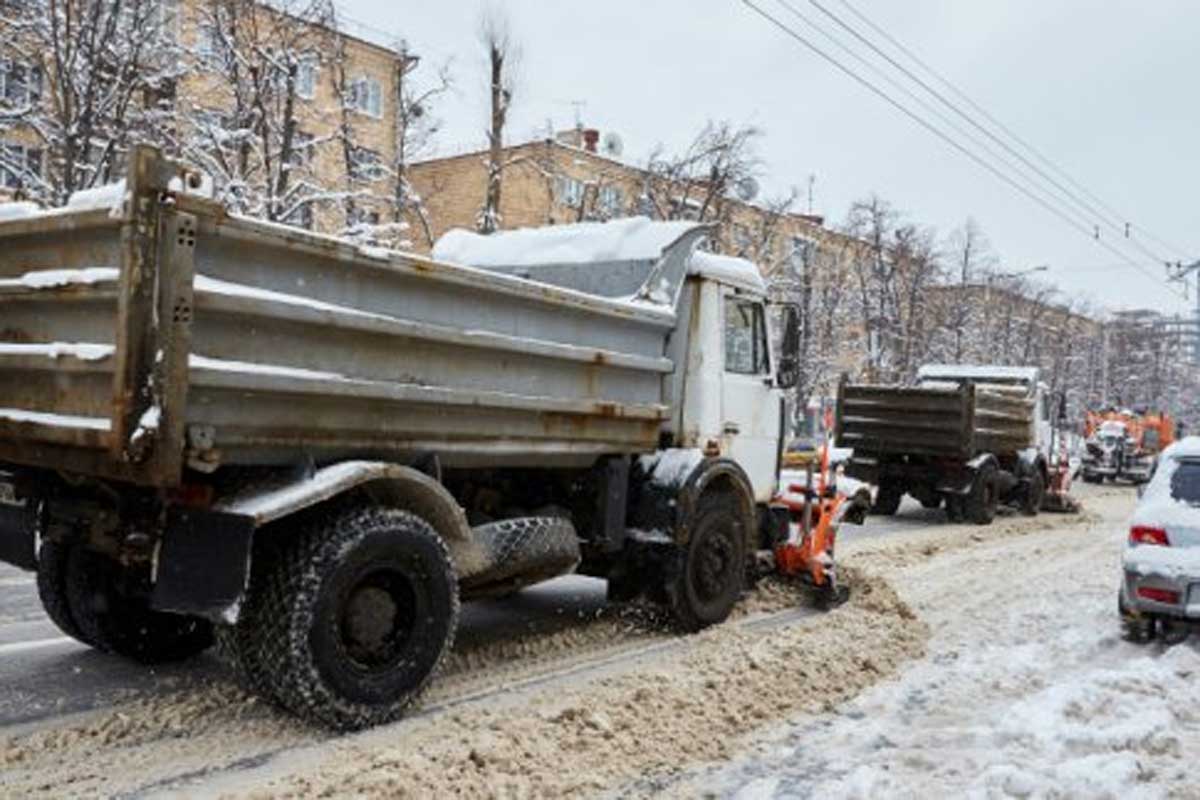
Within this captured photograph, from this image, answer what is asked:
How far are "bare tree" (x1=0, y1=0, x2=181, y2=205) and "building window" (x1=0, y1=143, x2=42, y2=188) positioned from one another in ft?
0.08

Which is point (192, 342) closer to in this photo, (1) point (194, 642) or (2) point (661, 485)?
(1) point (194, 642)

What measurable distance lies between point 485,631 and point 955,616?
148 inches

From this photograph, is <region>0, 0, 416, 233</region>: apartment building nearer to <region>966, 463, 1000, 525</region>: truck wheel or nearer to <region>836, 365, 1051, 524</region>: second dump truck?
<region>836, 365, 1051, 524</region>: second dump truck

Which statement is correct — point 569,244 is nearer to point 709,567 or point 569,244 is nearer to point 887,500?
point 709,567

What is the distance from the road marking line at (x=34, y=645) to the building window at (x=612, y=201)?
27.7 m

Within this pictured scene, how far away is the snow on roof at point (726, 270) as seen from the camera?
292 inches

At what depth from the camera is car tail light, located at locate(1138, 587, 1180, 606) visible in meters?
→ 7.15

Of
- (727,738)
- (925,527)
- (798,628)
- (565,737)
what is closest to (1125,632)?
(798,628)

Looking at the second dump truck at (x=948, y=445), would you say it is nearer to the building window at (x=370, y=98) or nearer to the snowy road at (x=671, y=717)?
the snowy road at (x=671, y=717)

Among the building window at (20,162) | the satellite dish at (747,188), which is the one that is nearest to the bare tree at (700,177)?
Result: the satellite dish at (747,188)

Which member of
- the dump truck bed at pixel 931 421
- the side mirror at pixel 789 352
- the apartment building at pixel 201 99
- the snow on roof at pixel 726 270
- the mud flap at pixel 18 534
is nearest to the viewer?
the mud flap at pixel 18 534

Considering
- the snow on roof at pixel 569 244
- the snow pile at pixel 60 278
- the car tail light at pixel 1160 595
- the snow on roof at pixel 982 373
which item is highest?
the snow on roof at pixel 569 244

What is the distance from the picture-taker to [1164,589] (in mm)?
7191

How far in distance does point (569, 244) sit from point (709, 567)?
8.12ft
